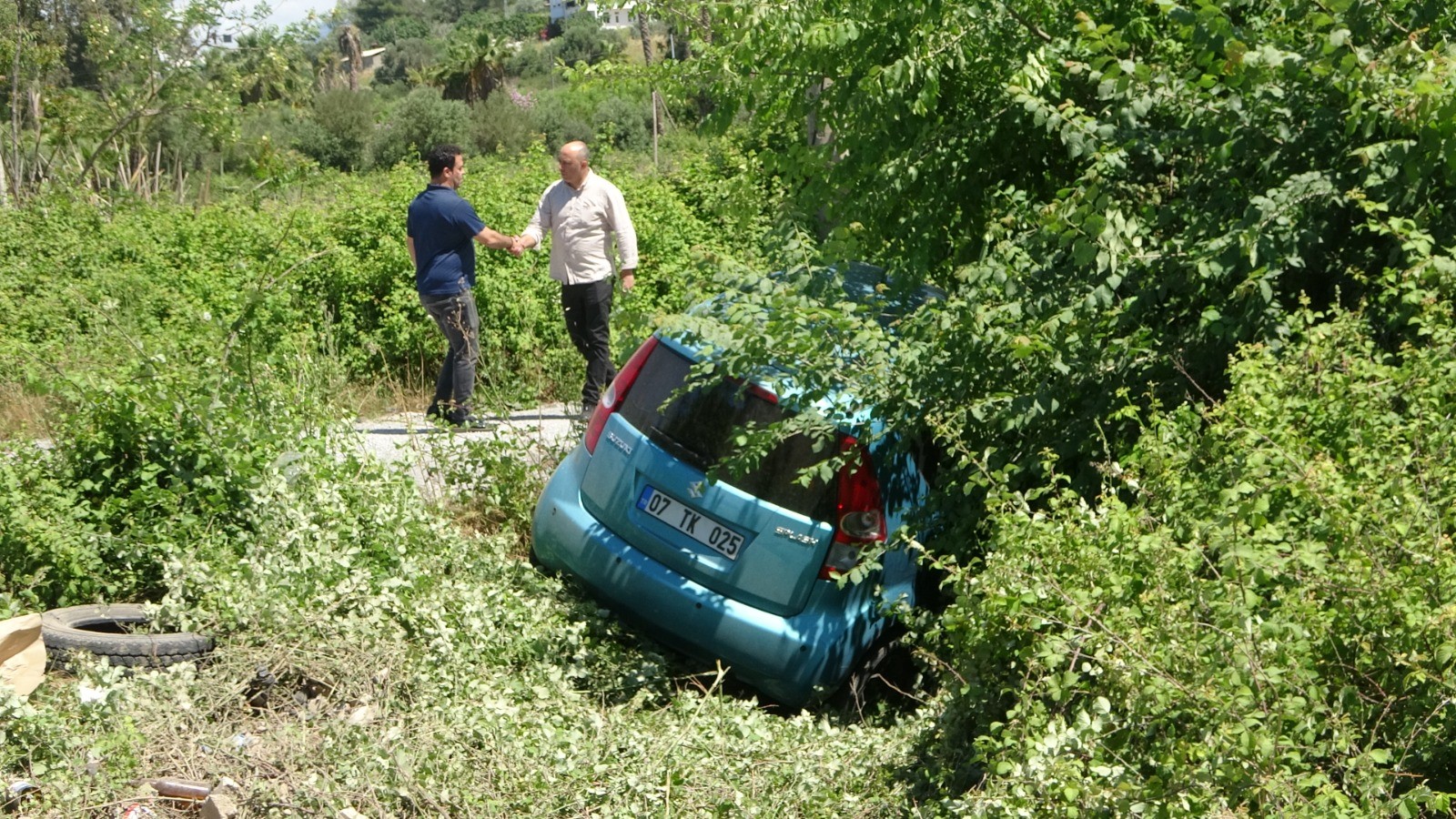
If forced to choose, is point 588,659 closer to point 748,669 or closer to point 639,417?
point 748,669

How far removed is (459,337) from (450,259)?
21.0 inches

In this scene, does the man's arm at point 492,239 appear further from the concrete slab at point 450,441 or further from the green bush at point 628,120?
the green bush at point 628,120

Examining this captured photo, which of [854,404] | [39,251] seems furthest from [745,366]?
[39,251]

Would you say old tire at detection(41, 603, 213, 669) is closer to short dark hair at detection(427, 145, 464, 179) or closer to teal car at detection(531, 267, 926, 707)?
teal car at detection(531, 267, 926, 707)

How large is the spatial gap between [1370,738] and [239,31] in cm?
1827

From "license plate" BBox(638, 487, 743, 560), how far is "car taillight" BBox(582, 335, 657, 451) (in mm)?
461

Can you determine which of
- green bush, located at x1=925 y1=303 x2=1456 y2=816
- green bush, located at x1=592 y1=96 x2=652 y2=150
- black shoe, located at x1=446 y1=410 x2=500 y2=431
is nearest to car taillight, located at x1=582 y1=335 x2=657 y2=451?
black shoe, located at x1=446 y1=410 x2=500 y2=431

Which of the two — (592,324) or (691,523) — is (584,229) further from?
(691,523)

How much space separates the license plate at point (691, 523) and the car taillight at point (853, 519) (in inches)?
15.6

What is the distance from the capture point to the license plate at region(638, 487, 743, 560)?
212 inches

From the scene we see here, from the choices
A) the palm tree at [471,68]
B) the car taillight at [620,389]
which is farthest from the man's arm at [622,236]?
the palm tree at [471,68]

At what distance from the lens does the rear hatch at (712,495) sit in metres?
5.30

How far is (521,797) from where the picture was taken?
399cm

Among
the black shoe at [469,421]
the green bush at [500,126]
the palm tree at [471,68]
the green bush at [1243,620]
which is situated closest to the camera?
the green bush at [1243,620]
